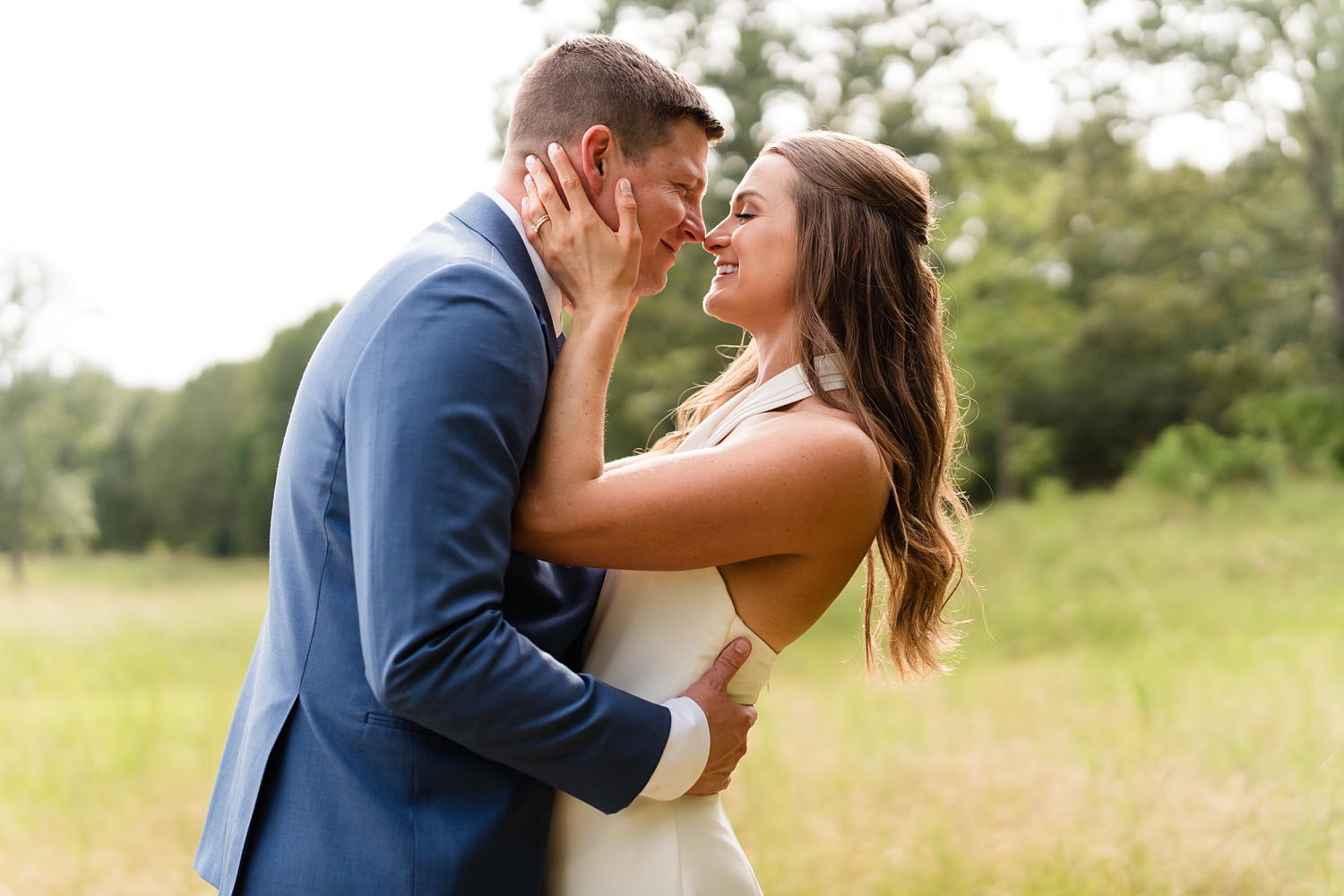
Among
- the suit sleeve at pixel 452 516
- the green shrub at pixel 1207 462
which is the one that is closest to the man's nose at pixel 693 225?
the suit sleeve at pixel 452 516

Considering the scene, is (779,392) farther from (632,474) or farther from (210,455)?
(210,455)

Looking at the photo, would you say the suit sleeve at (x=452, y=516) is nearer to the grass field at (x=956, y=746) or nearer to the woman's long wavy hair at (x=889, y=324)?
the woman's long wavy hair at (x=889, y=324)

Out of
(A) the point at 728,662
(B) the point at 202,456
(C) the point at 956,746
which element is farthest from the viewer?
(B) the point at 202,456

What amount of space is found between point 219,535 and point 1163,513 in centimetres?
1544

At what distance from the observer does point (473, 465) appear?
1.45m

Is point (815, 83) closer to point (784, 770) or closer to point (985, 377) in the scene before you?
point (985, 377)

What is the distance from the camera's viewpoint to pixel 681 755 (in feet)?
5.75

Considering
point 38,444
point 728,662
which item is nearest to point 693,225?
point 728,662

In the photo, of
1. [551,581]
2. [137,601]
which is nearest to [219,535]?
[137,601]

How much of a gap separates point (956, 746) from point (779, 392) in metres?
4.96

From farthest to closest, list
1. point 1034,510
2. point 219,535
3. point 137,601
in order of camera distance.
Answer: point 1034,510
point 219,535
point 137,601

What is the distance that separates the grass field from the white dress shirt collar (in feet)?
11.5

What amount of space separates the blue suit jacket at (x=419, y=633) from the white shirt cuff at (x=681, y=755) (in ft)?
0.14

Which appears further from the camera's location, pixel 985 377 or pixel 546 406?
pixel 985 377
